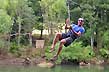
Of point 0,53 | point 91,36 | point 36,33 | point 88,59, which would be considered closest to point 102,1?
point 91,36

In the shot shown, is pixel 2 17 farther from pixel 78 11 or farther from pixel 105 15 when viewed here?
pixel 105 15

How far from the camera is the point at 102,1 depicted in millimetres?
49000

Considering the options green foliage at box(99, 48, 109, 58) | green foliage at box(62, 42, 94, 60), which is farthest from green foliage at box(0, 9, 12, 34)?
green foliage at box(99, 48, 109, 58)

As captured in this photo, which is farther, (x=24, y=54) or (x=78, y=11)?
(x=78, y=11)

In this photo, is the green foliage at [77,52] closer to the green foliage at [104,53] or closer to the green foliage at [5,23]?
the green foliage at [104,53]

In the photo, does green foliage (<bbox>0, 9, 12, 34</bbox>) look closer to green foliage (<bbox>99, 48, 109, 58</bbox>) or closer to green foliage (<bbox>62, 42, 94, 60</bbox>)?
green foliage (<bbox>62, 42, 94, 60</bbox>)

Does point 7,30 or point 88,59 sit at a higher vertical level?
point 7,30

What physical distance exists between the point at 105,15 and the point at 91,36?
149 inches

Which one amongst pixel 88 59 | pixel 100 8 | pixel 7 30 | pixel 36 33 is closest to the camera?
pixel 7 30

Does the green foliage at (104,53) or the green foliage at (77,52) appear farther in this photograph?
the green foliage at (104,53)

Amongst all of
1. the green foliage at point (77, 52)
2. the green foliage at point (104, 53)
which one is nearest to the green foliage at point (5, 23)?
the green foliage at point (77, 52)

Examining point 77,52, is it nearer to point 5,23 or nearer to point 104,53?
point 104,53

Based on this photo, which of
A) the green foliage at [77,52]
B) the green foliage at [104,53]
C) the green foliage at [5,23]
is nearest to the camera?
→ the green foliage at [5,23]

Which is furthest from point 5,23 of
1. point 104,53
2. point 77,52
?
point 104,53
